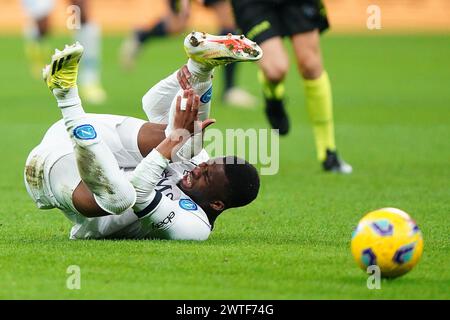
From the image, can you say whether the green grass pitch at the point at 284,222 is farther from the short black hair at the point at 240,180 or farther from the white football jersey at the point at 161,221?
the short black hair at the point at 240,180

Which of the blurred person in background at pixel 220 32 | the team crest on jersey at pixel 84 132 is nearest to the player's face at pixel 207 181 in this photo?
the team crest on jersey at pixel 84 132

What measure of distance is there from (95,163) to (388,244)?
5.29ft

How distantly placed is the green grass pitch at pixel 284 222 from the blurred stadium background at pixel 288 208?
0.04ft

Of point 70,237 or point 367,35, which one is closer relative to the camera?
point 70,237

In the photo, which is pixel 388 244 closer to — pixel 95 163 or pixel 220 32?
pixel 95 163

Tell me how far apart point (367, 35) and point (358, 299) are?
21932mm

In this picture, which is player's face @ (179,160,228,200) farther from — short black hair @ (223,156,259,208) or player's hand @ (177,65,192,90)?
player's hand @ (177,65,192,90)

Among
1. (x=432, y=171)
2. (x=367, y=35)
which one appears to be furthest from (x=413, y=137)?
(x=367, y=35)

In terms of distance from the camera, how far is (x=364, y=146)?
40.4 feet

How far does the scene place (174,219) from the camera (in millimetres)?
6508

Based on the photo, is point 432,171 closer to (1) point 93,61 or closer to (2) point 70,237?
(2) point 70,237

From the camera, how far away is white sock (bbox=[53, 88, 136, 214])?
6.18 m

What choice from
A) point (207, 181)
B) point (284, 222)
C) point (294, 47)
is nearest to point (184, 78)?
point (207, 181)

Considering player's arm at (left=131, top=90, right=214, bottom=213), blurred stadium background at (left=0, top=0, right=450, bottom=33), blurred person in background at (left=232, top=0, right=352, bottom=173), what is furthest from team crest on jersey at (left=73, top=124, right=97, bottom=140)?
blurred stadium background at (left=0, top=0, right=450, bottom=33)
